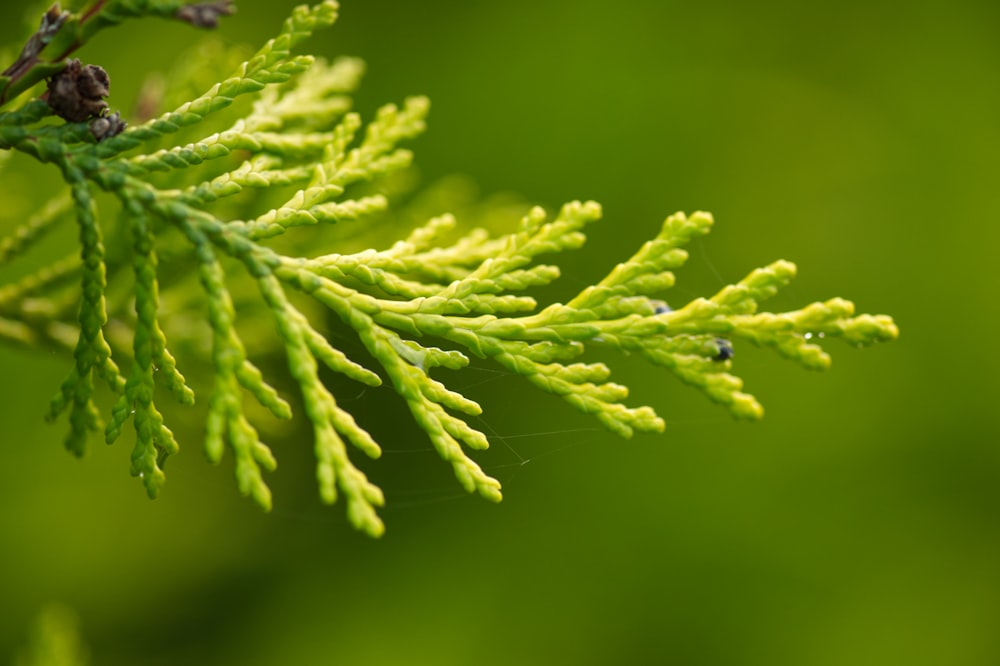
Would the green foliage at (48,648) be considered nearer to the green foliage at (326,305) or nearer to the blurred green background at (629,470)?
the green foliage at (326,305)

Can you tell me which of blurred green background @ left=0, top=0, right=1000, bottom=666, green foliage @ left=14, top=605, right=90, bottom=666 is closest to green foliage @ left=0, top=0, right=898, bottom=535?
green foliage @ left=14, top=605, right=90, bottom=666

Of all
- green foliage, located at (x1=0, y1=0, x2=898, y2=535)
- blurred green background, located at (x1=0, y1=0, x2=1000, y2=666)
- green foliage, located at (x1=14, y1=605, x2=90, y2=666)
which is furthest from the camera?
blurred green background, located at (x1=0, y1=0, x2=1000, y2=666)

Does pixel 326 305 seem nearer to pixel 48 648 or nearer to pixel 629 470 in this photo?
pixel 48 648

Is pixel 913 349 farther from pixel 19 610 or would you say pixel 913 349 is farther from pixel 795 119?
pixel 19 610

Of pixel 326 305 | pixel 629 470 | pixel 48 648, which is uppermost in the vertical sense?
pixel 326 305

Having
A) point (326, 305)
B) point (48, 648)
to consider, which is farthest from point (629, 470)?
point (326, 305)

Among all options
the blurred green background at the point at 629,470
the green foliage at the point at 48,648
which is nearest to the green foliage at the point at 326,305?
the green foliage at the point at 48,648

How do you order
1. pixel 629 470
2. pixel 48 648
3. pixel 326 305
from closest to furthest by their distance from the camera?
1. pixel 326 305
2. pixel 48 648
3. pixel 629 470

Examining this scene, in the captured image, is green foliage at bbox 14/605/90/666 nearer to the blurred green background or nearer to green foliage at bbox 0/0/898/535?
green foliage at bbox 0/0/898/535
